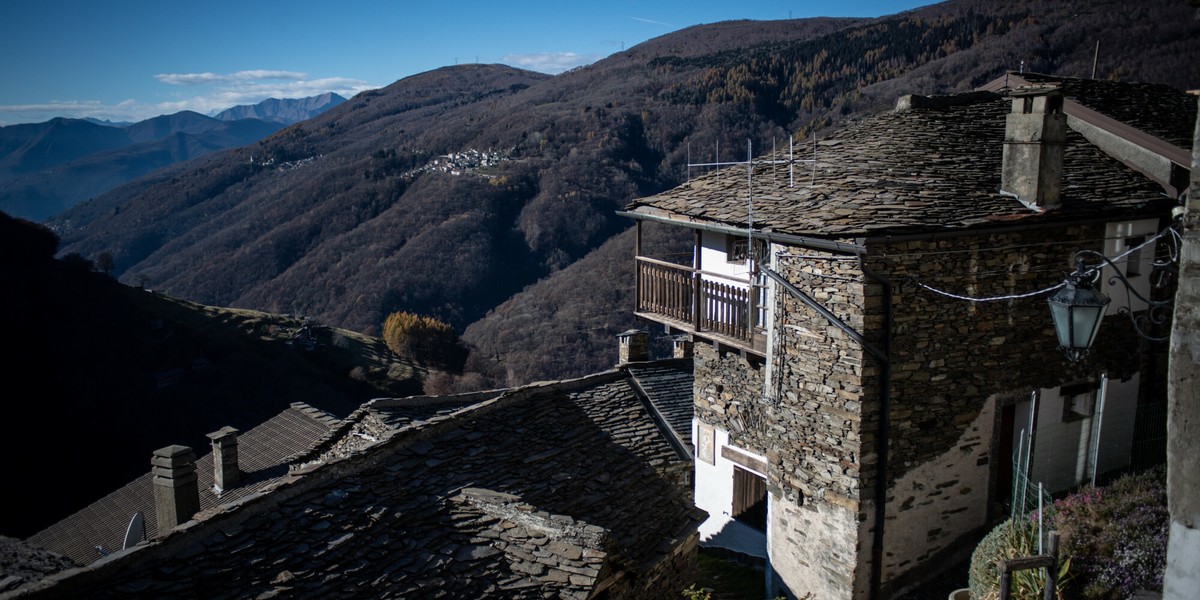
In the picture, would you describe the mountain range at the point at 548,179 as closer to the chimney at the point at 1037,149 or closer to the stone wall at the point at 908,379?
the chimney at the point at 1037,149

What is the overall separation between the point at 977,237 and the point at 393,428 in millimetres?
9326

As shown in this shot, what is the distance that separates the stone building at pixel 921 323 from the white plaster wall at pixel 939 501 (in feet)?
0.10

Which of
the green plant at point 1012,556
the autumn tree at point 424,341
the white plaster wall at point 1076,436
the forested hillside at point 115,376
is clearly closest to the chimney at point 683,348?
the white plaster wall at point 1076,436

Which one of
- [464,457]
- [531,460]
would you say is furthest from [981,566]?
[464,457]

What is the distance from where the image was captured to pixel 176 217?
348 ft

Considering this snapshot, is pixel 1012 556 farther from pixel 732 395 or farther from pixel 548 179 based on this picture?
pixel 548 179

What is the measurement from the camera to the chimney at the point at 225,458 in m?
16.1

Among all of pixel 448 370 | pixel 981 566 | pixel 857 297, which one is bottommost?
pixel 448 370

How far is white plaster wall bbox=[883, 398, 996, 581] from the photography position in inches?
437

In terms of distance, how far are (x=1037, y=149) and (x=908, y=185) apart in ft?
5.54

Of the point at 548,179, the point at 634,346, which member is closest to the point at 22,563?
the point at 634,346

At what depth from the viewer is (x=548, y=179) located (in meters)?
81.3

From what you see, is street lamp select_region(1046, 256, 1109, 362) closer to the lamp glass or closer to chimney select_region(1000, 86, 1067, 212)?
the lamp glass

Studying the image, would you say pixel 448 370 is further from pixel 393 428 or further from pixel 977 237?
pixel 977 237
